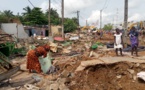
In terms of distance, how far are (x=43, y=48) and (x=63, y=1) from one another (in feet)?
71.2

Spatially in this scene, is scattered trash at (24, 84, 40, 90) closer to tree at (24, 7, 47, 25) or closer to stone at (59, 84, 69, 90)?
stone at (59, 84, 69, 90)

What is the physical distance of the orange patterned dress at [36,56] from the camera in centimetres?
1188

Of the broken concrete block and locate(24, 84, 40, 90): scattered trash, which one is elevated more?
the broken concrete block

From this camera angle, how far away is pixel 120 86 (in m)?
8.96

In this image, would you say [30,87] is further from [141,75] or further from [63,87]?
[141,75]

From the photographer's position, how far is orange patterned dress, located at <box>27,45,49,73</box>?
1188 centimetres

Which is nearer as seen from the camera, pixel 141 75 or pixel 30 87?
pixel 141 75

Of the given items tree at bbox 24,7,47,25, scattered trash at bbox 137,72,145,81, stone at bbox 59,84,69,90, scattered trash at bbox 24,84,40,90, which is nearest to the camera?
stone at bbox 59,84,69,90

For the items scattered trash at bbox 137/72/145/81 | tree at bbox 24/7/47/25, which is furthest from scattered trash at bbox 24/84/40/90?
tree at bbox 24/7/47/25

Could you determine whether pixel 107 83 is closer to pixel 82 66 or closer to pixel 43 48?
pixel 82 66

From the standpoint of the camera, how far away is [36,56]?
1196cm

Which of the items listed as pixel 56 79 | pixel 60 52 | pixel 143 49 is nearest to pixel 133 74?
pixel 56 79

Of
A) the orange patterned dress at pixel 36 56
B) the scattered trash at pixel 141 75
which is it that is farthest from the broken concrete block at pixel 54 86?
the orange patterned dress at pixel 36 56

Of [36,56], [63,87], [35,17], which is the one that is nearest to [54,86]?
[63,87]
